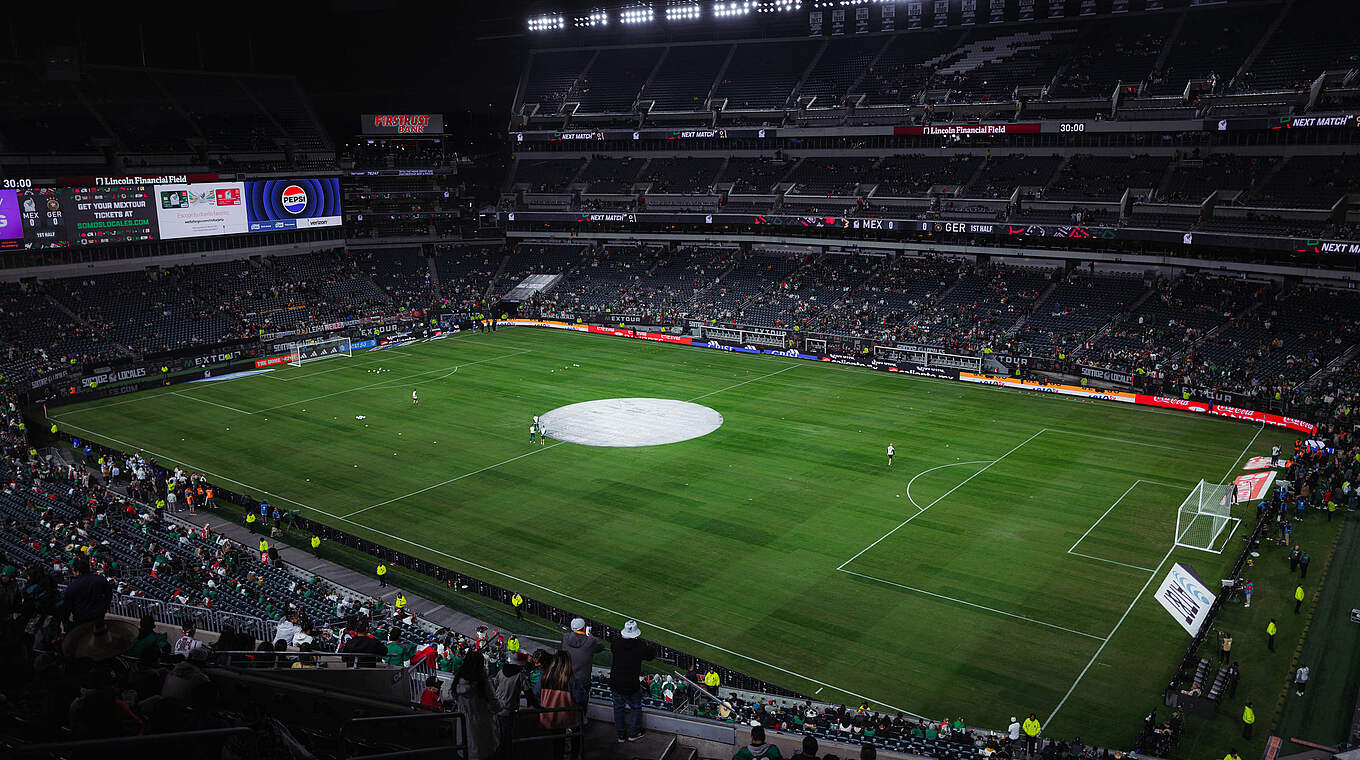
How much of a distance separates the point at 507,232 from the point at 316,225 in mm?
19172

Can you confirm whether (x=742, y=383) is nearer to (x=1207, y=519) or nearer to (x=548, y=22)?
(x=1207, y=519)

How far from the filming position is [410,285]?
260ft

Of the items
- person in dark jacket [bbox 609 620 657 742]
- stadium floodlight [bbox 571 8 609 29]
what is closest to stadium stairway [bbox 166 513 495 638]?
person in dark jacket [bbox 609 620 657 742]

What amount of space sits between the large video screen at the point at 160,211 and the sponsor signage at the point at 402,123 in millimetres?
9742

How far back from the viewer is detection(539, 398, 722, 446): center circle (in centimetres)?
4494

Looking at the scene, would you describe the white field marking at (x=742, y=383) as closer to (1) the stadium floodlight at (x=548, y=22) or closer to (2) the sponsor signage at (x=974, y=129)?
(2) the sponsor signage at (x=974, y=129)

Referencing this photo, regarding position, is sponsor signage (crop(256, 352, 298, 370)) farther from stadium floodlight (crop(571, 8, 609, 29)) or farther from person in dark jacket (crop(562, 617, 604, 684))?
person in dark jacket (crop(562, 617, 604, 684))

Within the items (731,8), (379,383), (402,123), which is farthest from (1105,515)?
(402,123)

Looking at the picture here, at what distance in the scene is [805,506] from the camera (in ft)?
117

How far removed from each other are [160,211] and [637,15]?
142ft

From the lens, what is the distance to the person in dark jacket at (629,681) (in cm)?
1159

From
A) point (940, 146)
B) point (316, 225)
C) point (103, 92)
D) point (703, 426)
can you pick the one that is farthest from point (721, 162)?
point (103, 92)

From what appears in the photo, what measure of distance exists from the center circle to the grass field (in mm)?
1170

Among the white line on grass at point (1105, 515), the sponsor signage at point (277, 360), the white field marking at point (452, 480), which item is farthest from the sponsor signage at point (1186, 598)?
the sponsor signage at point (277, 360)
